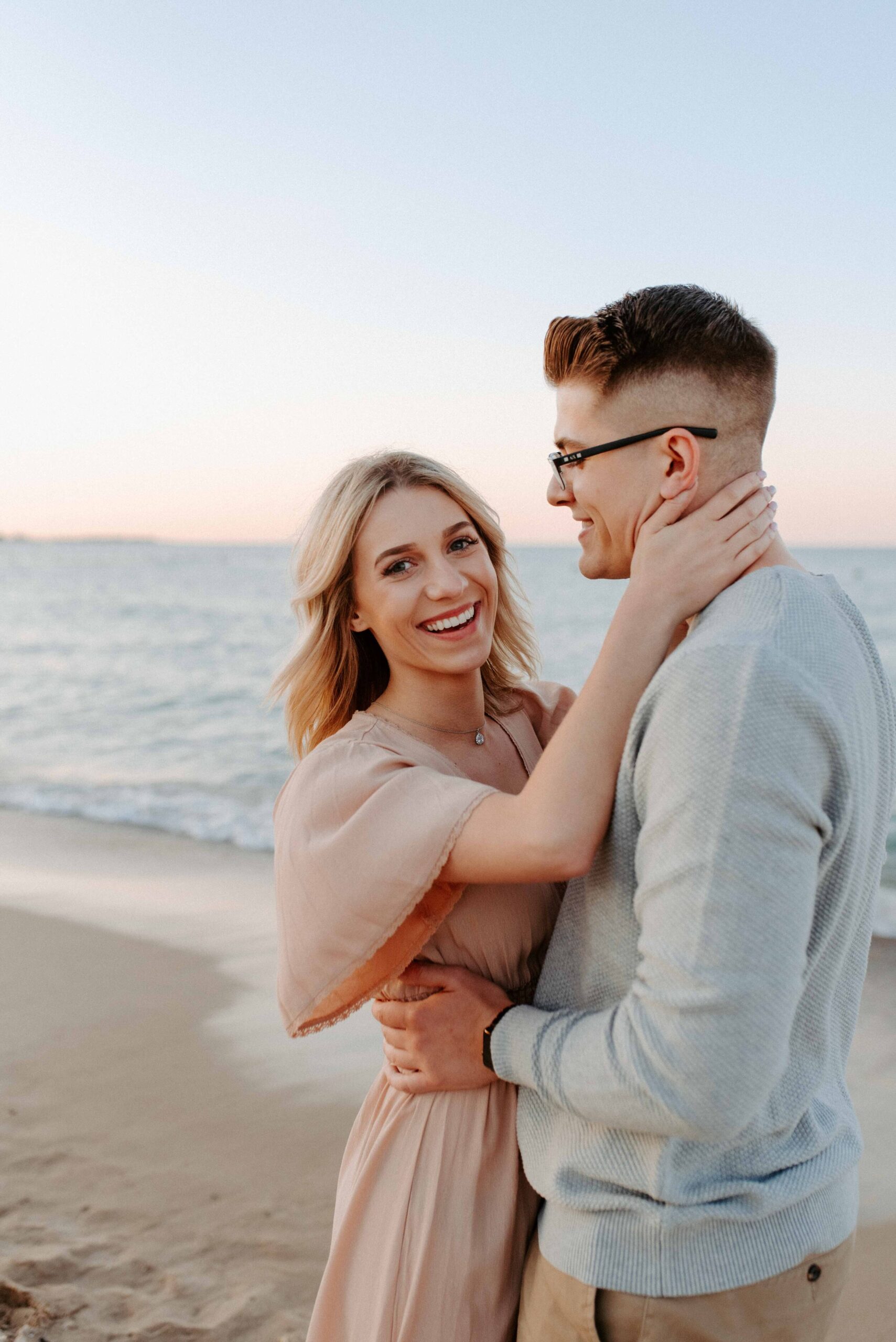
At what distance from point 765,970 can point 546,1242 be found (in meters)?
0.74

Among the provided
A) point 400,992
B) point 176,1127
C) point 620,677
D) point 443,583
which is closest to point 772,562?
point 620,677

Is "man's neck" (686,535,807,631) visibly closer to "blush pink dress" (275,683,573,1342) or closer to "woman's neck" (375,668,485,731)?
"blush pink dress" (275,683,573,1342)

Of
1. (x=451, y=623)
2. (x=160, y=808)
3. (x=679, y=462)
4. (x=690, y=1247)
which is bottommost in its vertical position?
(x=160, y=808)

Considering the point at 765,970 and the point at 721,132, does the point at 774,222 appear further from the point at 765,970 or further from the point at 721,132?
the point at 765,970

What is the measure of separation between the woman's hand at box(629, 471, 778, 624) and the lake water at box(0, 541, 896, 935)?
1.33m

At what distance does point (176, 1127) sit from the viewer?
455 centimetres

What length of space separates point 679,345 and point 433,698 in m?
1.09

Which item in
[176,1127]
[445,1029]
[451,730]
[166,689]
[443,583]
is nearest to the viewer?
[445,1029]

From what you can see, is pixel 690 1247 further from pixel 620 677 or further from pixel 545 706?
pixel 545 706

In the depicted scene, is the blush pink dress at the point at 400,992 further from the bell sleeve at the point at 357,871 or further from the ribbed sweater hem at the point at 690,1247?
the ribbed sweater hem at the point at 690,1247

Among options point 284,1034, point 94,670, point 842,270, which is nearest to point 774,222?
point 842,270

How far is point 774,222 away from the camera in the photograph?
13.4m

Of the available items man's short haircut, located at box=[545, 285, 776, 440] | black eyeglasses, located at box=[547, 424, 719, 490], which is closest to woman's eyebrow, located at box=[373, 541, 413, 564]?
black eyeglasses, located at box=[547, 424, 719, 490]

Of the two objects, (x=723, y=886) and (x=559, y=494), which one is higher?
(x=559, y=494)
